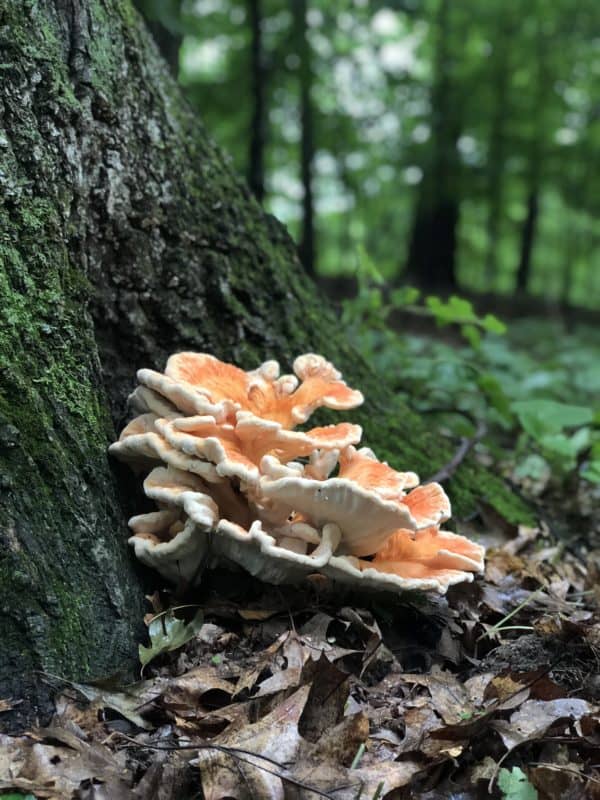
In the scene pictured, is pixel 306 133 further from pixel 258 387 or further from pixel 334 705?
pixel 334 705

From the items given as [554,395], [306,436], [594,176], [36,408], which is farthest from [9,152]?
[594,176]

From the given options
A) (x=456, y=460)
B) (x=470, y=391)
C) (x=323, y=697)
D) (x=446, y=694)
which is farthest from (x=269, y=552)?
(x=470, y=391)

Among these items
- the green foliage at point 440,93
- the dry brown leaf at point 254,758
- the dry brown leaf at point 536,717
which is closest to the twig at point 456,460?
the dry brown leaf at point 536,717

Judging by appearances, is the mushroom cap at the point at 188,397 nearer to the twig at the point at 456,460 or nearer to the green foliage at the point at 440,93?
the twig at the point at 456,460

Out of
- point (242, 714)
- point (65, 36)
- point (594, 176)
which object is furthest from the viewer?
point (594, 176)

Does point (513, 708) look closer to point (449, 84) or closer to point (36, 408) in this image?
point (36, 408)

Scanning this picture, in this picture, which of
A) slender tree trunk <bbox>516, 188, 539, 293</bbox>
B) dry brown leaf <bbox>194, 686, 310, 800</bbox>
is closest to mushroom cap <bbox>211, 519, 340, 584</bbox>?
dry brown leaf <bbox>194, 686, 310, 800</bbox>
